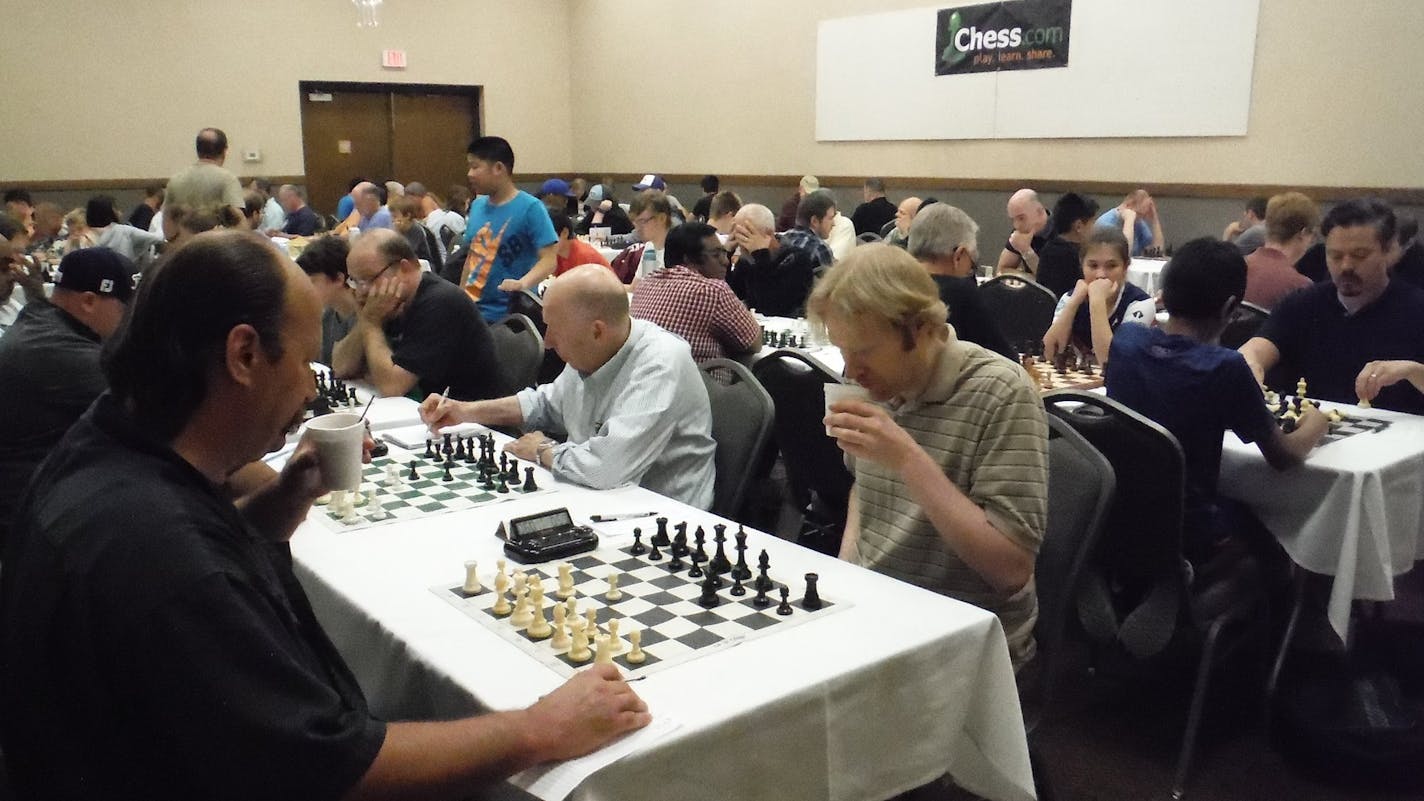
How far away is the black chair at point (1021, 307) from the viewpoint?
17.1 feet

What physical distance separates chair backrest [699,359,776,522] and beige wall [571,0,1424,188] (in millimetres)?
6847

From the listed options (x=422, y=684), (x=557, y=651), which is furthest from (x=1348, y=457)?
(x=422, y=684)

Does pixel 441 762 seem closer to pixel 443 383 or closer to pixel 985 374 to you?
pixel 985 374

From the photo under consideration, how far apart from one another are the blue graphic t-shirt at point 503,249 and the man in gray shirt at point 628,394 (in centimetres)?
259

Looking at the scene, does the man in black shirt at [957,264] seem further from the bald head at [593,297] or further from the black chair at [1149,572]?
the bald head at [593,297]

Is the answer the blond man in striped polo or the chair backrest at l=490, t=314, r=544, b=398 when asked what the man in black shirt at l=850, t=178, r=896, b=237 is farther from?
the blond man in striped polo

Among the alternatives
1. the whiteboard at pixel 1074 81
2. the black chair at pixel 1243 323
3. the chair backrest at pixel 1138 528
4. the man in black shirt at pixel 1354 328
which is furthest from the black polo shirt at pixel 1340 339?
the whiteboard at pixel 1074 81

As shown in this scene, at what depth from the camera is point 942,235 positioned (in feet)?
12.8

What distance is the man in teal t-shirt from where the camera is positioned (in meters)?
5.41

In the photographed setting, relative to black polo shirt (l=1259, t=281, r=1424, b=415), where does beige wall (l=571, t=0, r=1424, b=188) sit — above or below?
above

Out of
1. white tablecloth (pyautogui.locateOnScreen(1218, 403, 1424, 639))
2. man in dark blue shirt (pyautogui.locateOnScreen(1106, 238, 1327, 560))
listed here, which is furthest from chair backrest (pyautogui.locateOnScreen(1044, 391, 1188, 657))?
white tablecloth (pyautogui.locateOnScreen(1218, 403, 1424, 639))

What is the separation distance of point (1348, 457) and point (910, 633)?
1797mm

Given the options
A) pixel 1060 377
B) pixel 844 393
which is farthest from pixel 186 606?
pixel 1060 377

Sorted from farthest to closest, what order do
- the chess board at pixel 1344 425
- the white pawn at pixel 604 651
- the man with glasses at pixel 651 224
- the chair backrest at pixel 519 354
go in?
the man with glasses at pixel 651 224 → the chair backrest at pixel 519 354 → the chess board at pixel 1344 425 → the white pawn at pixel 604 651
